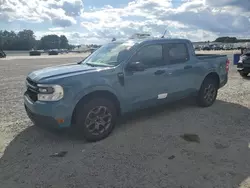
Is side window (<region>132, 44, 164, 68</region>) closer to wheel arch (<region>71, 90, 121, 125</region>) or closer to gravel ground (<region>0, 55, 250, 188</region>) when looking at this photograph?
wheel arch (<region>71, 90, 121, 125</region>)

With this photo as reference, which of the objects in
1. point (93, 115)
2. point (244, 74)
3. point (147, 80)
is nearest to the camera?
point (93, 115)

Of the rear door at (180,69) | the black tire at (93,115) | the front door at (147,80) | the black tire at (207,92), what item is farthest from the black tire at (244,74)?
the black tire at (93,115)

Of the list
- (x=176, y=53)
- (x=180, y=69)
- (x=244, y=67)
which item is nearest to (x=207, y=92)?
(x=180, y=69)

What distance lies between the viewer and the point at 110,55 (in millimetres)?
5254

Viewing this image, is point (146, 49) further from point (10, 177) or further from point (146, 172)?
point (10, 177)

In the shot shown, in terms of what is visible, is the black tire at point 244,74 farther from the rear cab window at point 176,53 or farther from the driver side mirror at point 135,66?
the driver side mirror at point 135,66

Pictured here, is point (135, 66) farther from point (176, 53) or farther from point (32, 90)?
point (32, 90)

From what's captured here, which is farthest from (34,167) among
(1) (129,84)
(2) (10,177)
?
(1) (129,84)

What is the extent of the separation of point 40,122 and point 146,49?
2.47m

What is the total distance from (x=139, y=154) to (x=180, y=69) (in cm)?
246

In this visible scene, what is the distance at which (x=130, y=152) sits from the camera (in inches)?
162

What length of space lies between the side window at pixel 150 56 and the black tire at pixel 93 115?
1.07 m

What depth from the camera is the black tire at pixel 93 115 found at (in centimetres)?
426

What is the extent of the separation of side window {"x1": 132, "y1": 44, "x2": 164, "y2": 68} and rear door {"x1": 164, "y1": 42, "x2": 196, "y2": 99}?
0.19 meters
